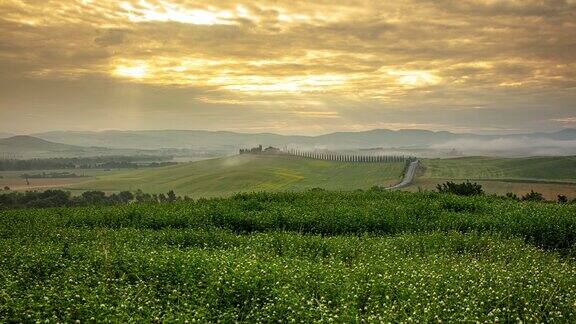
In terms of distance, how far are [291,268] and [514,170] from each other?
488 ft

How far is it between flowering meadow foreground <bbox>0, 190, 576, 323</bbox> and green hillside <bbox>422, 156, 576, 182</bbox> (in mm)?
102147

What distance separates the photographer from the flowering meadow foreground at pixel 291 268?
38.7 feet

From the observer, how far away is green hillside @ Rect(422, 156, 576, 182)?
127312 millimetres

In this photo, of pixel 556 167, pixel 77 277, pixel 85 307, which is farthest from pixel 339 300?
pixel 556 167

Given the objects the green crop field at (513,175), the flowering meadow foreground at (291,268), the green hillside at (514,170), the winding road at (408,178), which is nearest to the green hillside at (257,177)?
the winding road at (408,178)

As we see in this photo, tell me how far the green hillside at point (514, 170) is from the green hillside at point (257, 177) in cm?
1395

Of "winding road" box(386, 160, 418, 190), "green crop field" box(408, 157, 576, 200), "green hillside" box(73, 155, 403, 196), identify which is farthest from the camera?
"green hillside" box(73, 155, 403, 196)

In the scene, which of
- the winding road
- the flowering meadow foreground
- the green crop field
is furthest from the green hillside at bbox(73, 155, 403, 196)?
the flowering meadow foreground

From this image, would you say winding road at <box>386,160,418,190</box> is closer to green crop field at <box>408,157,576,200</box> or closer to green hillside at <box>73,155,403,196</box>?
green crop field at <box>408,157,576,200</box>

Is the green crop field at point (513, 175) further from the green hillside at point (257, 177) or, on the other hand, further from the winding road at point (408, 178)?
the green hillside at point (257, 177)

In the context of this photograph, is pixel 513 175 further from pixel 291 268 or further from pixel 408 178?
pixel 291 268

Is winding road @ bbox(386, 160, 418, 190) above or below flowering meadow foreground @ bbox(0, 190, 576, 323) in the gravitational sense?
below

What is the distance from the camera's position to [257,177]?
139250mm

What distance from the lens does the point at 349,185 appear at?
385ft
